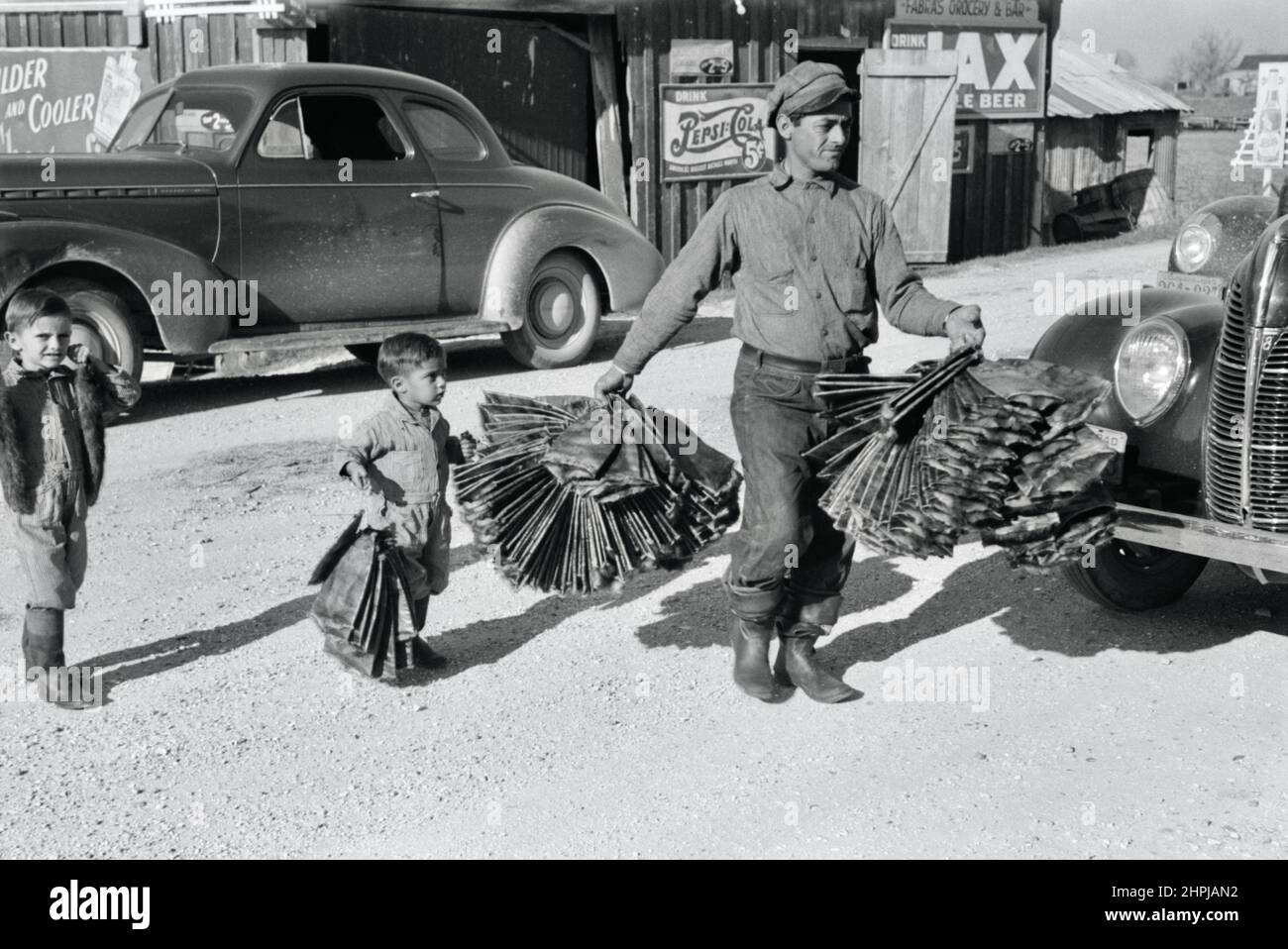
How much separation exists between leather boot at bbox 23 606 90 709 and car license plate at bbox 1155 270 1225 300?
5345mm

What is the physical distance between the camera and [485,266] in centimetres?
1019

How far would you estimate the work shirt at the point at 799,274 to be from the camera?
4.40m

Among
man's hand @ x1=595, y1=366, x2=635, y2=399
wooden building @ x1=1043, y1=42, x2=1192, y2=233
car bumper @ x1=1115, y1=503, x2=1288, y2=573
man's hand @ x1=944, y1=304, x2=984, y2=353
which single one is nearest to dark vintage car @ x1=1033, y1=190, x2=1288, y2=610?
car bumper @ x1=1115, y1=503, x2=1288, y2=573

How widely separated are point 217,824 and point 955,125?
16249mm

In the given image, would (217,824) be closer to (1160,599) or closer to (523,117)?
(1160,599)

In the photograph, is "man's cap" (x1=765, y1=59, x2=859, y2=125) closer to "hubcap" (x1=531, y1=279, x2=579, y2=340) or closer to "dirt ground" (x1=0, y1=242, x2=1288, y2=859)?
"dirt ground" (x1=0, y1=242, x2=1288, y2=859)

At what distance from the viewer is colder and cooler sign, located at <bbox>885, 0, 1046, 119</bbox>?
17.5 metres

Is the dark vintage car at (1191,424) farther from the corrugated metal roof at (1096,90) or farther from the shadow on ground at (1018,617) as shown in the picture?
the corrugated metal roof at (1096,90)

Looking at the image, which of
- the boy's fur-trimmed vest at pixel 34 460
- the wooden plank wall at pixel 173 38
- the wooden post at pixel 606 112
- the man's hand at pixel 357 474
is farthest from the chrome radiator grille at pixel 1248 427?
the wooden post at pixel 606 112

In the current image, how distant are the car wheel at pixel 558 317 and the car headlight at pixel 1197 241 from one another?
451 cm

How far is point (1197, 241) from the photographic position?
7.66m

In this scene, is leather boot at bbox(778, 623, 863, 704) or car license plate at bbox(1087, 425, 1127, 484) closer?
leather boot at bbox(778, 623, 863, 704)

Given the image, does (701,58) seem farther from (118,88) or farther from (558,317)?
(118,88)

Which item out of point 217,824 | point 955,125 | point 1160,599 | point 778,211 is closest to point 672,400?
point 1160,599
